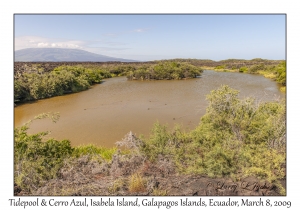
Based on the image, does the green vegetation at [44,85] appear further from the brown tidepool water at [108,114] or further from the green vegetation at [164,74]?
the green vegetation at [164,74]

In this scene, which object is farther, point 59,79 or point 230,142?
point 59,79

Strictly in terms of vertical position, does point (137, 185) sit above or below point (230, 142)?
below

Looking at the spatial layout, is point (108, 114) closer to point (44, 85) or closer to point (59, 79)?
point (44, 85)

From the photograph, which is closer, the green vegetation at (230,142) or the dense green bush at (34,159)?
the green vegetation at (230,142)

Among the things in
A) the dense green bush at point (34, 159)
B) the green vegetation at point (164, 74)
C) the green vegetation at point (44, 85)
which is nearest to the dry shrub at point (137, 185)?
the dense green bush at point (34, 159)

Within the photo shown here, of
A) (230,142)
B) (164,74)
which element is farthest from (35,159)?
(164,74)

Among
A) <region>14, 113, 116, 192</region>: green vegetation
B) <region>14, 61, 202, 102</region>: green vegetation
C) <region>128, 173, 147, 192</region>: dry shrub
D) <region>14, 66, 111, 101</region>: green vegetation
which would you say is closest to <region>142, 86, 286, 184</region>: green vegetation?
<region>128, 173, 147, 192</region>: dry shrub

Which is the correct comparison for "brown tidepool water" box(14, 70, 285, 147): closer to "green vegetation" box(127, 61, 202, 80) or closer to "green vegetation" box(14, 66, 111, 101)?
"green vegetation" box(14, 66, 111, 101)

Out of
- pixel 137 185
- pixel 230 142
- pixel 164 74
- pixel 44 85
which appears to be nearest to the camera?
pixel 137 185

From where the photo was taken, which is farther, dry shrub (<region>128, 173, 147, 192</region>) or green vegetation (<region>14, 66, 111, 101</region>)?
green vegetation (<region>14, 66, 111, 101</region>)

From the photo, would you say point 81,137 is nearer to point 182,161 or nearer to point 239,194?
point 182,161
